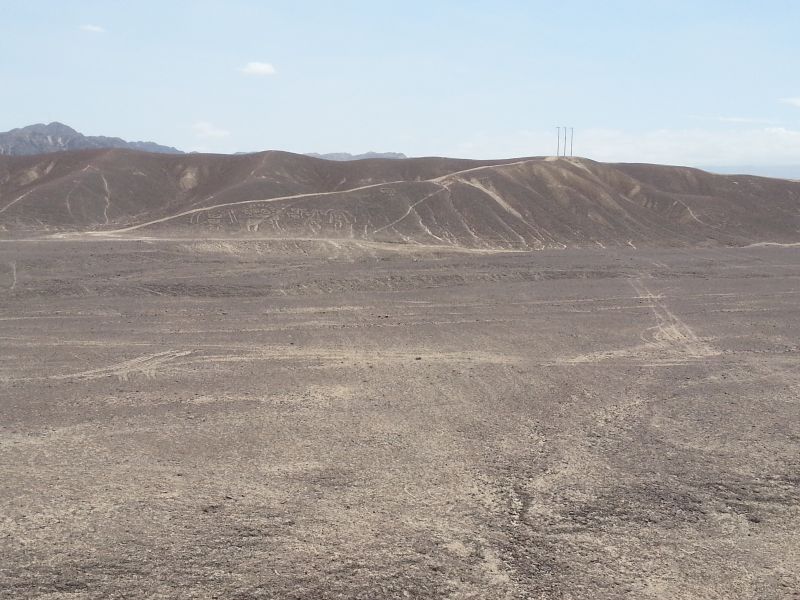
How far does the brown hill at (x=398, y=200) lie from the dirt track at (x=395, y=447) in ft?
55.1

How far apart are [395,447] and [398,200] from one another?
31.7 m

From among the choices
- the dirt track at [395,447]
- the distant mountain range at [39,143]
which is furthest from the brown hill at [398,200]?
the distant mountain range at [39,143]

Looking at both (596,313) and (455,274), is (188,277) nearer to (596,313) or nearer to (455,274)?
(455,274)

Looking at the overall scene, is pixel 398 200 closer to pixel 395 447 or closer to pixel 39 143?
pixel 395 447

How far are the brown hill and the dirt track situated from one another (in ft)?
55.1

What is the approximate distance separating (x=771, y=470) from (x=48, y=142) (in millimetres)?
146851

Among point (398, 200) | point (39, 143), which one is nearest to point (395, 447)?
point (398, 200)

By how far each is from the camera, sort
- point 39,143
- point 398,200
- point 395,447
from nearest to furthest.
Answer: point 395,447 < point 398,200 < point 39,143

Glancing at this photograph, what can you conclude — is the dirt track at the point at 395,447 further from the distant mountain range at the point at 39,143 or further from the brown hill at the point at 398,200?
the distant mountain range at the point at 39,143

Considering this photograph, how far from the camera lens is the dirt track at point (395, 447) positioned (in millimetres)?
6840

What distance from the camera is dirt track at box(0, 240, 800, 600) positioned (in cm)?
684

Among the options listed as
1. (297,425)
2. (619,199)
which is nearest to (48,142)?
(619,199)

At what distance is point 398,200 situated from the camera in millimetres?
40688

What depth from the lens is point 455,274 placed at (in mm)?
25547
